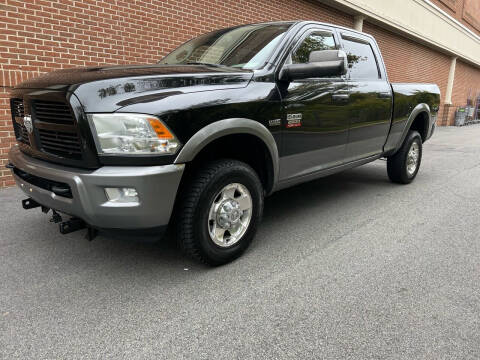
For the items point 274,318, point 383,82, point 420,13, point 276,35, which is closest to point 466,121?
point 420,13

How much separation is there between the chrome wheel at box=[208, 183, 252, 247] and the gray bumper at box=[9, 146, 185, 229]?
45 cm

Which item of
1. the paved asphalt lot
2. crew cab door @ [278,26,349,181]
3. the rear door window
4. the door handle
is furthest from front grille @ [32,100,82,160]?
the rear door window

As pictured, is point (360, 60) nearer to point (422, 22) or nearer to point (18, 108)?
point (18, 108)

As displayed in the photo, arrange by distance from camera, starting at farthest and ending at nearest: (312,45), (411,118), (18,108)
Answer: (411,118) → (312,45) → (18,108)

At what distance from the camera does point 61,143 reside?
2.54m

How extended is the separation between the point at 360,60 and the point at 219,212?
111 inches

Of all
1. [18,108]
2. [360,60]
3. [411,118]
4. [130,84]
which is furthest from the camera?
[411,118]

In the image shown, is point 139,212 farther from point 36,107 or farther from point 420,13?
point 420,13

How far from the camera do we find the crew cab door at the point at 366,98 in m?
4.18

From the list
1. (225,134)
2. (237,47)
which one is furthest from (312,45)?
(225,134)

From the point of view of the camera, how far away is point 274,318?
7.63 ft

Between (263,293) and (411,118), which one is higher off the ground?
(411,118)

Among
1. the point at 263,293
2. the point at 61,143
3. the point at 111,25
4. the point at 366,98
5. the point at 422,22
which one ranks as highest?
the point at 422,22

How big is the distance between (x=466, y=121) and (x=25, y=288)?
2433 centimetres
